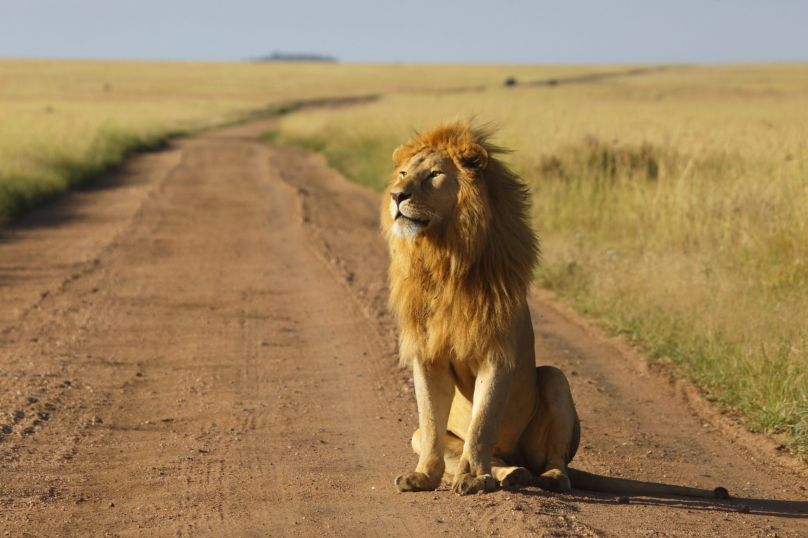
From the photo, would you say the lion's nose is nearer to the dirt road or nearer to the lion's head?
the lion's head

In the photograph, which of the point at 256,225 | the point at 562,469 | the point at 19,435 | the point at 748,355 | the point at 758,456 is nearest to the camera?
the point at 562,469

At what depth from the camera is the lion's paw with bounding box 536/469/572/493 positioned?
406cm

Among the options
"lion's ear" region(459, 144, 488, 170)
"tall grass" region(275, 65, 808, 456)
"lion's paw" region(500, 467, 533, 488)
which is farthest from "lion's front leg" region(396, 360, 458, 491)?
"tall grass" region(275, 65, 808, 456)

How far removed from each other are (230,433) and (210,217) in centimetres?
955

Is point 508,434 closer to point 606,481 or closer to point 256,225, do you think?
point 606,481

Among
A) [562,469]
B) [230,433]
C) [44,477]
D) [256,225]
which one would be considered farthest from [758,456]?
[256,225]

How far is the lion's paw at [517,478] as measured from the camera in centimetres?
401

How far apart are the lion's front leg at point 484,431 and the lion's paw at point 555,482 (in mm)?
316

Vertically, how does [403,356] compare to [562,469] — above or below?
above

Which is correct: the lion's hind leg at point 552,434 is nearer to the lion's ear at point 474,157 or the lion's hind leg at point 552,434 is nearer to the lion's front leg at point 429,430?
the lion's front leg at point 429,430

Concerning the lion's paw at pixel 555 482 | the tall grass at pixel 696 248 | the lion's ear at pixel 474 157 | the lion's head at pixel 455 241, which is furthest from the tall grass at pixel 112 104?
the lion's paw at pixel 555 482

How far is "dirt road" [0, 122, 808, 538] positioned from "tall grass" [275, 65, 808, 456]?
332mm

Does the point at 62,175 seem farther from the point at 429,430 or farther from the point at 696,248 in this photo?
the point at 429,430

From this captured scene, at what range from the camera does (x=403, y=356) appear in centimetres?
418
